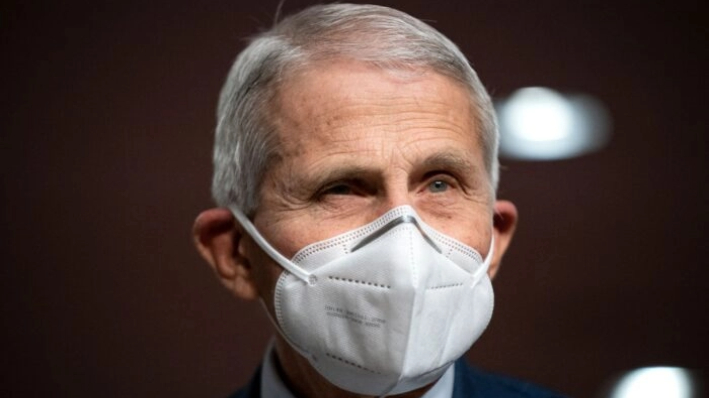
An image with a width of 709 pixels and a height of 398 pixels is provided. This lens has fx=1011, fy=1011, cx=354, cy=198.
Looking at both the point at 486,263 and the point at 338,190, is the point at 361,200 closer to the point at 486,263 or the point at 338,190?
the point at 338,190

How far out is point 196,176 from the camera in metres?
2.58

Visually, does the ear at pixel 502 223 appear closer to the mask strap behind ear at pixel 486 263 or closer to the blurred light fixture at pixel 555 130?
the mask strap behind ear at pixel 486 263

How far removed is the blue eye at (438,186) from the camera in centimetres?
180

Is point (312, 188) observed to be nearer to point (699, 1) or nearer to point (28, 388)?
point (28, 388)

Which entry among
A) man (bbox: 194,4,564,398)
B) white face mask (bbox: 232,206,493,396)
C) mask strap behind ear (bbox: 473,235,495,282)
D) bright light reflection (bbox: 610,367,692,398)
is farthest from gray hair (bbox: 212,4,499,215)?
bright light reflection (bbox: 610,367,692,398)

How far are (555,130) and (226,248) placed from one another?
0.98 meters

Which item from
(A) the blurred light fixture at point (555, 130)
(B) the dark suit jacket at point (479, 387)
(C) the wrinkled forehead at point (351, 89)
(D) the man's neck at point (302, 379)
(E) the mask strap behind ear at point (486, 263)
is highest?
(C) the wrinkled forehead at point (351, 89)

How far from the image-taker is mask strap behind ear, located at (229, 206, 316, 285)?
1.74 m

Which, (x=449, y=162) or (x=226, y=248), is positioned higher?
(x=449, y=162)

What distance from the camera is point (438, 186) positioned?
180cm

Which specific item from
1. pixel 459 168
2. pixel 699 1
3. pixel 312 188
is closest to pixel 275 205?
pixel 312 188

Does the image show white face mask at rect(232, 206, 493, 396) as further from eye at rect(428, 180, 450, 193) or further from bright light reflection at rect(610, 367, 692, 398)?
bright light reflection at rect(610, 367, 692, 398)

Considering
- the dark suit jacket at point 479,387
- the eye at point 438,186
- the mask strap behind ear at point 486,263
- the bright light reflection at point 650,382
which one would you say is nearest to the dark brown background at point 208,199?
the bright light reflection at point 650,382

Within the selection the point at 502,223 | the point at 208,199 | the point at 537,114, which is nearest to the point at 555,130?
the point at 537,114
